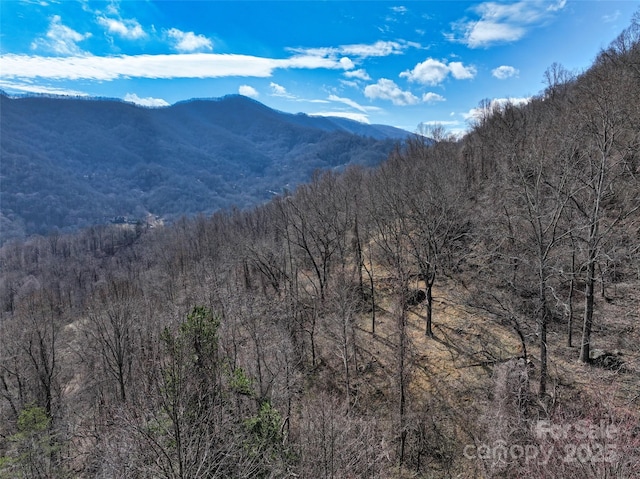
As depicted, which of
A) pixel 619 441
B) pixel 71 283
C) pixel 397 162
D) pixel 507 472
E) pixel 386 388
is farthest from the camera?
pixel 71 283

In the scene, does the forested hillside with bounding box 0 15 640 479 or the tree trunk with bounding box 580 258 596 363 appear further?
the tree trunk with bounding box 580 258 596 363

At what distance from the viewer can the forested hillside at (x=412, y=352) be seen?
12.5 metres

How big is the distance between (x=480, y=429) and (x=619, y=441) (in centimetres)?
1117

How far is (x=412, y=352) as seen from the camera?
26.8 m

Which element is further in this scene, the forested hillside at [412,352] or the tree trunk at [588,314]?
the tree trunk at [588,314]

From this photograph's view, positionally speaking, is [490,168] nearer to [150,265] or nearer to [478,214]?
[478,214]

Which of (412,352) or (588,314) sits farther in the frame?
(412,352)

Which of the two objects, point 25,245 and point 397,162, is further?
point 25,245

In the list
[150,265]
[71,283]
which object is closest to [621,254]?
[150,265]

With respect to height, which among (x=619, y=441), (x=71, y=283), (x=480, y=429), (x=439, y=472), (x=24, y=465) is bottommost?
(x=71, y=283)

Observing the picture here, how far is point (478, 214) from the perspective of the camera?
1494 inches

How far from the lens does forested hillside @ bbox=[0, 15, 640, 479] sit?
12.5 metres

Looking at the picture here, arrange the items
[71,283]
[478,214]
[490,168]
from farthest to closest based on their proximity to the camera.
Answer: [71,283]
[490,168]
[478,214]

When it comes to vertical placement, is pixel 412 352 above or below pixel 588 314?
below
